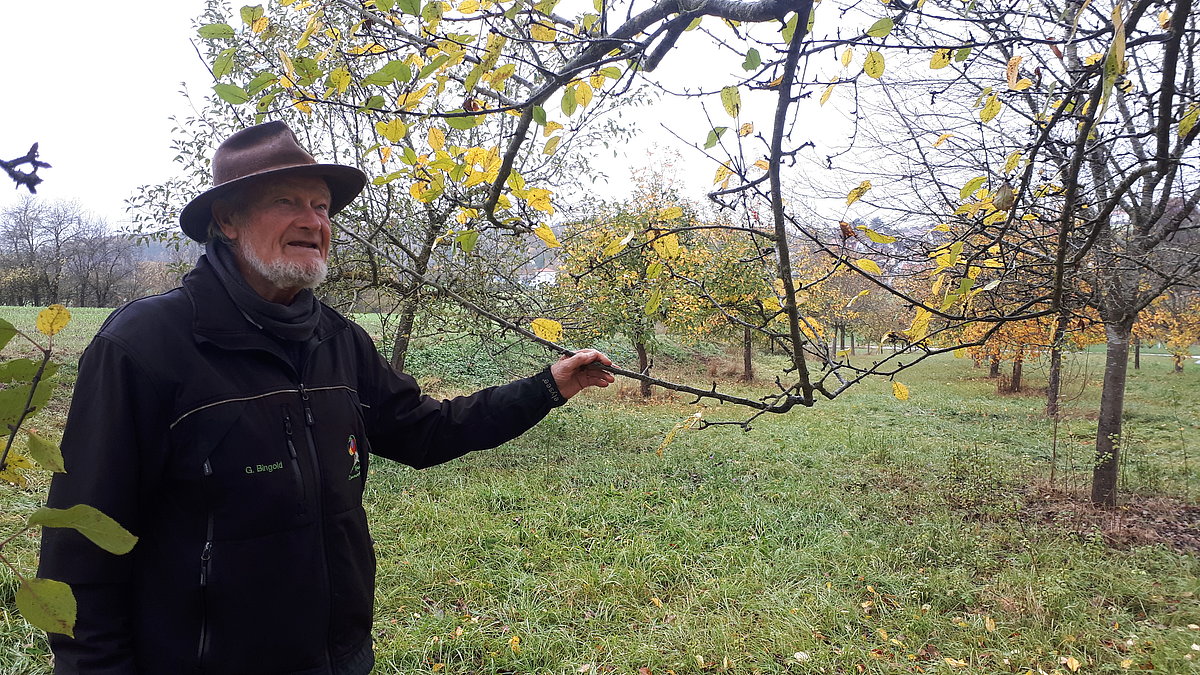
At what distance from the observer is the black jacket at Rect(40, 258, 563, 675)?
1.35 meters

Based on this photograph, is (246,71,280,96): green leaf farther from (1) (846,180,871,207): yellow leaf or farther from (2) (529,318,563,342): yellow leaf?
(1) (846,180,871,207): yellow leaf

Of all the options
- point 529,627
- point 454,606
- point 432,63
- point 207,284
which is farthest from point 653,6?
point 454,606

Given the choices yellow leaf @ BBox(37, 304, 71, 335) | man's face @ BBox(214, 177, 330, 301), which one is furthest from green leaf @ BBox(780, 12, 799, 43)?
yellow leaf @ BBox(37, 304, 71, 335)

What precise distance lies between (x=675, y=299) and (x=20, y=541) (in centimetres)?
784

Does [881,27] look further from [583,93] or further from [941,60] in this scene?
[583,93]

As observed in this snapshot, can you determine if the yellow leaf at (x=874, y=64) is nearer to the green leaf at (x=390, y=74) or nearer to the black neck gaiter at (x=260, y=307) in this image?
the green leaf at (x=390, y=74)

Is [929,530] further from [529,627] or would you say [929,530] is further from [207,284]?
[207,284]

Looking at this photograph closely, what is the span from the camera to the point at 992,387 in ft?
54.2

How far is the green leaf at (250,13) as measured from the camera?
147 centimetres

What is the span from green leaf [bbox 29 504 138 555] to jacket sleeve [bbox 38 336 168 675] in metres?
1.07

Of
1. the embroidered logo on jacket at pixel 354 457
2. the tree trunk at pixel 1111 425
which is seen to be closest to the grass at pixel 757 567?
the tree trunk at pixel 1111 425

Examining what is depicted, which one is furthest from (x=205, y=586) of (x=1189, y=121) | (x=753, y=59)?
(x=1189, y=121)

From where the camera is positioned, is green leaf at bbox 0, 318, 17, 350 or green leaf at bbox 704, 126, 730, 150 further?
green leaf at bbox 704, 126, 730, 150

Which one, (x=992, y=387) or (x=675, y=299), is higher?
(x=675, y=299)
